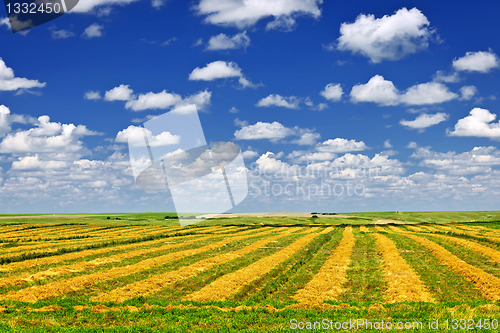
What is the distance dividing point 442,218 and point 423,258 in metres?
112

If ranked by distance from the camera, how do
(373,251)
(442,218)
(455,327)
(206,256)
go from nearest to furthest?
(455,327) < (206,256) < (373,251) < (442,218)

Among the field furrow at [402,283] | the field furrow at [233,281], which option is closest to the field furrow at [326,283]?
the field furrow at [402,283]

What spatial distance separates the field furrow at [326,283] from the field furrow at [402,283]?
3.02m

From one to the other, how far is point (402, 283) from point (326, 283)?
471cm

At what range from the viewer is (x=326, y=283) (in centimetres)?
2550

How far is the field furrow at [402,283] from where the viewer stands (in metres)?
21.5

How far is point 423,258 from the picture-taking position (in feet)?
119

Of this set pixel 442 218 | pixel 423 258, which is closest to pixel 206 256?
pixel 423 258

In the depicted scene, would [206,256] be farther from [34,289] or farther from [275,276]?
[34,289]

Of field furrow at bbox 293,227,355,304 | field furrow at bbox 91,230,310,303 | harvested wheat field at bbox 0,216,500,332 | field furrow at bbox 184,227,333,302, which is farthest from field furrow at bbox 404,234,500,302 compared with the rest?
field furrow at bbox 91,230,310,303

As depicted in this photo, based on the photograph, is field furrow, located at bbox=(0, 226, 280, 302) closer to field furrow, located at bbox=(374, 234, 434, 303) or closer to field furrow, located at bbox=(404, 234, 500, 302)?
field furrow, located at bbox=(374, 234, 434, 303)

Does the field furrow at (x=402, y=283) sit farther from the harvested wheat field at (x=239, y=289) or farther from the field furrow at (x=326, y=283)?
the field furrow at (x=326, y=283)

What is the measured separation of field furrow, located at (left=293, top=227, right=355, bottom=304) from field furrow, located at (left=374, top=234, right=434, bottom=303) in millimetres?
3023

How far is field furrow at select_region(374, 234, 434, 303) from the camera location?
21.5 metres
